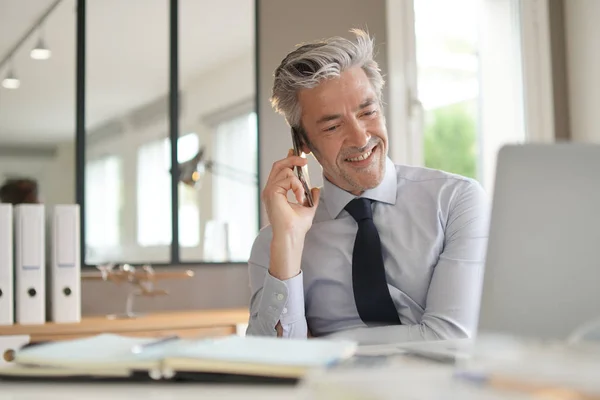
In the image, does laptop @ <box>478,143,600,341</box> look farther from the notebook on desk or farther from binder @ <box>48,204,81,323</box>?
binder @ <box>48,204,81,323</box>

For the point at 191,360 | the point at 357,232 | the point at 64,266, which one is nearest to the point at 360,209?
the point at 357,232

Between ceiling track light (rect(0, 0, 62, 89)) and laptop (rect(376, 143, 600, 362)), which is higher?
ceiling track light (rect(0, 0, 62, 89))

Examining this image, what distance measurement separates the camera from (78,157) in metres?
2.81

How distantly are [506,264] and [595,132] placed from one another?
3.10m

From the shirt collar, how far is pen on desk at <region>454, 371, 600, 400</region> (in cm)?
123

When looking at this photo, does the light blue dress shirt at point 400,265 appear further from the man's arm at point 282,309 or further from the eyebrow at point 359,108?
the eyebrow at point 359,108

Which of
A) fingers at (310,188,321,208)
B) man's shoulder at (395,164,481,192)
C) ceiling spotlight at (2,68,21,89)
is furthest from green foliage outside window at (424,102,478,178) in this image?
fingers at (310,188,321,208)

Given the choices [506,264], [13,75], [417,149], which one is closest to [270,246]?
[506,264]

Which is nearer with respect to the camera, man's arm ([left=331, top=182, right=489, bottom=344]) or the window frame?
man's arm ([left=331, top=182, right=489, bottom=344])

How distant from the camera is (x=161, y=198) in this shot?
293 cm

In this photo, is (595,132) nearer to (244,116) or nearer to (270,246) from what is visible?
(244,116)

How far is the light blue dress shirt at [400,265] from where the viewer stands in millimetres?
1690

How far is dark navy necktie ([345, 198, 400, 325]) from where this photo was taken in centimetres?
173

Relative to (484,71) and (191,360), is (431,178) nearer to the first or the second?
(191,360)
